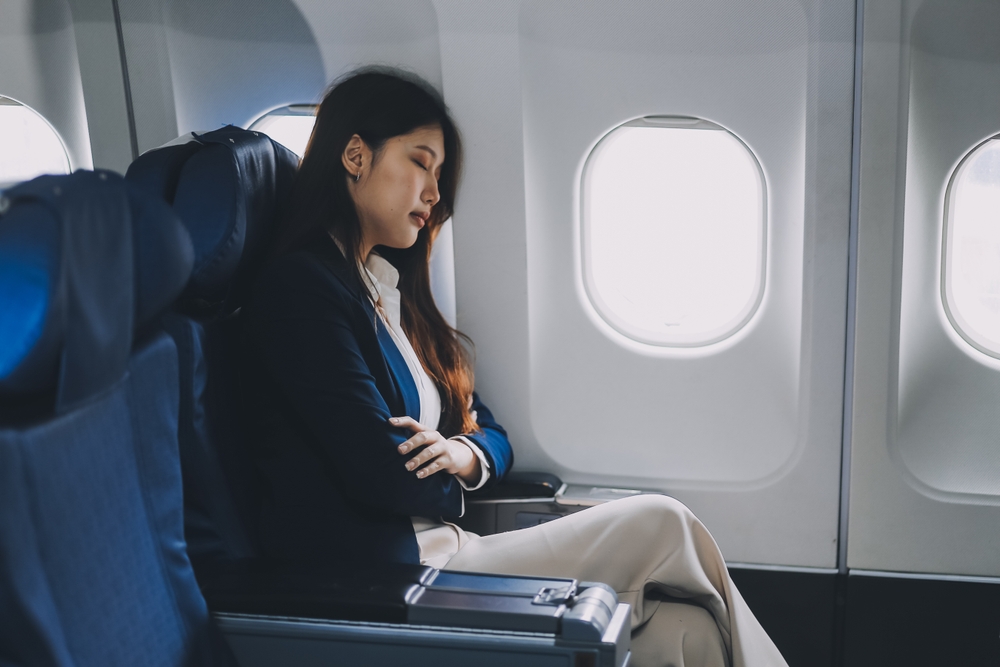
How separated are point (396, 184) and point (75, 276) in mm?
885

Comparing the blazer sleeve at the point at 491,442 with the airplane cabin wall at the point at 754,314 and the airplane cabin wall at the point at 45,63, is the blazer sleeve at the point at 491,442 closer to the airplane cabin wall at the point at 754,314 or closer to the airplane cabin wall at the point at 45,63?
the airplane cabin wall at the point at 754,314

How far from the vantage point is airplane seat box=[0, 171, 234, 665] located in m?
0.91

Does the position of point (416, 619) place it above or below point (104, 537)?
below

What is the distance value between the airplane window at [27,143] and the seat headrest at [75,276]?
1.26 meters

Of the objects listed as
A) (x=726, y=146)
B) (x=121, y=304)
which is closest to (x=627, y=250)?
(x=726, y=146)

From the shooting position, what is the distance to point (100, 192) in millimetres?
997

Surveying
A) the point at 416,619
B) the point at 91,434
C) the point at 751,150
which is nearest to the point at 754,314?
the point at 751,150

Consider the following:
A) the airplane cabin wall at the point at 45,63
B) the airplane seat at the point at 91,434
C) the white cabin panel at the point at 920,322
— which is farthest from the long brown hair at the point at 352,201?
the white cabin panel at the point at 920,322

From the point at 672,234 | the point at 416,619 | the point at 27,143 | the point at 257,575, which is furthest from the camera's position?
the point at 672,234

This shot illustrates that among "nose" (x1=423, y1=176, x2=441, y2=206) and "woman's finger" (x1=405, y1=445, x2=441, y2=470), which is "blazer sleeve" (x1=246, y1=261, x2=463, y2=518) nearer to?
"woman's finger" (x1=405, y1=445, x2=441, y2=470)

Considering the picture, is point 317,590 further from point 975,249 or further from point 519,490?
point 975,249

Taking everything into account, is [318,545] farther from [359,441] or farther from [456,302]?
[456,302]

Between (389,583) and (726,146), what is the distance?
56.1 inches

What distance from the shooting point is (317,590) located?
129 cm
